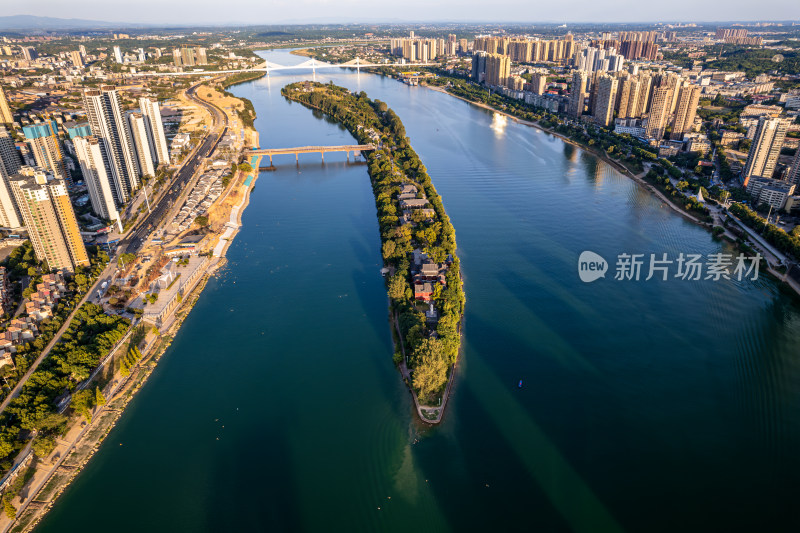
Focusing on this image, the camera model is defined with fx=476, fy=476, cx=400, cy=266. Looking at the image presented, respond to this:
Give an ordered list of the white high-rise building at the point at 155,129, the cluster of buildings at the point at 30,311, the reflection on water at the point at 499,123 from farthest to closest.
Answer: the reflection on water at the point at 499,123
the white high-rise building at the point at 155,129
the cluster of buildings at the point at 30,311

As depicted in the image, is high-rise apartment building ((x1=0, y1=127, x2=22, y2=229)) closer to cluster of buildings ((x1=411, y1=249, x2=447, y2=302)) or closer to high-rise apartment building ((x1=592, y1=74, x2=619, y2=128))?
cluster of buildings ((x1=411, y1=249, x2=447, y2=302))

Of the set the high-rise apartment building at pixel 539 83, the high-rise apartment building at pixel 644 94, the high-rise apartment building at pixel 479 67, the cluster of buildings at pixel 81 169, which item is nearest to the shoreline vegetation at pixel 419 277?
the cluster of buildings at pixel 81 169

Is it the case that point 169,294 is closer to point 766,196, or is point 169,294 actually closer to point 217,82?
point 766,196

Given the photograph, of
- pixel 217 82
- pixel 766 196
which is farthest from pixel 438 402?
pixel 217 82

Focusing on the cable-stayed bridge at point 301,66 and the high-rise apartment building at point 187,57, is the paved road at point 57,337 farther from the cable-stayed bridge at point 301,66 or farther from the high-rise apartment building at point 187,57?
the high-rise apartment building at point 187,57

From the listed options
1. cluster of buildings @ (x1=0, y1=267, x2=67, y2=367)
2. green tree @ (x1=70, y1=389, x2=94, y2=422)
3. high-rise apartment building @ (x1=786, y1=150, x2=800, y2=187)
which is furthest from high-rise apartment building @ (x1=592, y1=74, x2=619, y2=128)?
green tree @ (x1=70, y1=389, x2=94, y2=422)
